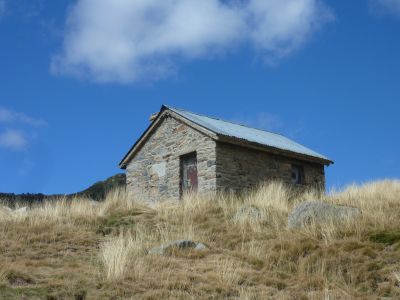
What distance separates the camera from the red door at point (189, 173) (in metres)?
19.6

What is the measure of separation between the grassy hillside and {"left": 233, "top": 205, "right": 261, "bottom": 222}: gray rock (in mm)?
170

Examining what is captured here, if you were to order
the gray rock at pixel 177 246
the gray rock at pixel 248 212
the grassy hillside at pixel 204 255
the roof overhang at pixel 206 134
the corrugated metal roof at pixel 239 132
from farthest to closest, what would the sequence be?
the corrugated metal roof at pixel 239 132 < the roof overhang at pixel 206 134 < the gray rock at pixel 248 212 < the gray rock at pixel 177 246 < the grassy hillside at pixel 204 255

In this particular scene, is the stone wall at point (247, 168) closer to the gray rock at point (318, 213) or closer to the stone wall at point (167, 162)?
the stone wall at point (167, 162)

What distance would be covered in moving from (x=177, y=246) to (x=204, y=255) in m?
0.62

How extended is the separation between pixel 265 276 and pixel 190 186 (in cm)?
1061

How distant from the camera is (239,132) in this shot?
21.1 meters

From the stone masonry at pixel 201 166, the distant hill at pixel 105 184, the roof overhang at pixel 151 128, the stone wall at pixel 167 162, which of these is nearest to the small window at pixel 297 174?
the stone masonry at pixel 201 166

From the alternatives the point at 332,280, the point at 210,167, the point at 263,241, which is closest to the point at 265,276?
the point at 332,280

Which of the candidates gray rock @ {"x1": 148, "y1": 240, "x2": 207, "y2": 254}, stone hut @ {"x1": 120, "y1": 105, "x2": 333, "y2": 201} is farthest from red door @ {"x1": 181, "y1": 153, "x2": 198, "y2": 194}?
gray rock @ {"x1": 148, "y1": 240, "x2": 207, "y2": 254}

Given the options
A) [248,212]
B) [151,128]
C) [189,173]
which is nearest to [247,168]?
[189,173]

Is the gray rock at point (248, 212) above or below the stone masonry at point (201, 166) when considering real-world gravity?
below

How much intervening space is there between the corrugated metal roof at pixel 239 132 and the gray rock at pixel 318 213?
21.2 ft

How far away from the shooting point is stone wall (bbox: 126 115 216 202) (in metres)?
18.8

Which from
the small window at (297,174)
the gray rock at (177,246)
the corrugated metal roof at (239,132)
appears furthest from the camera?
the small window at (297,174)
